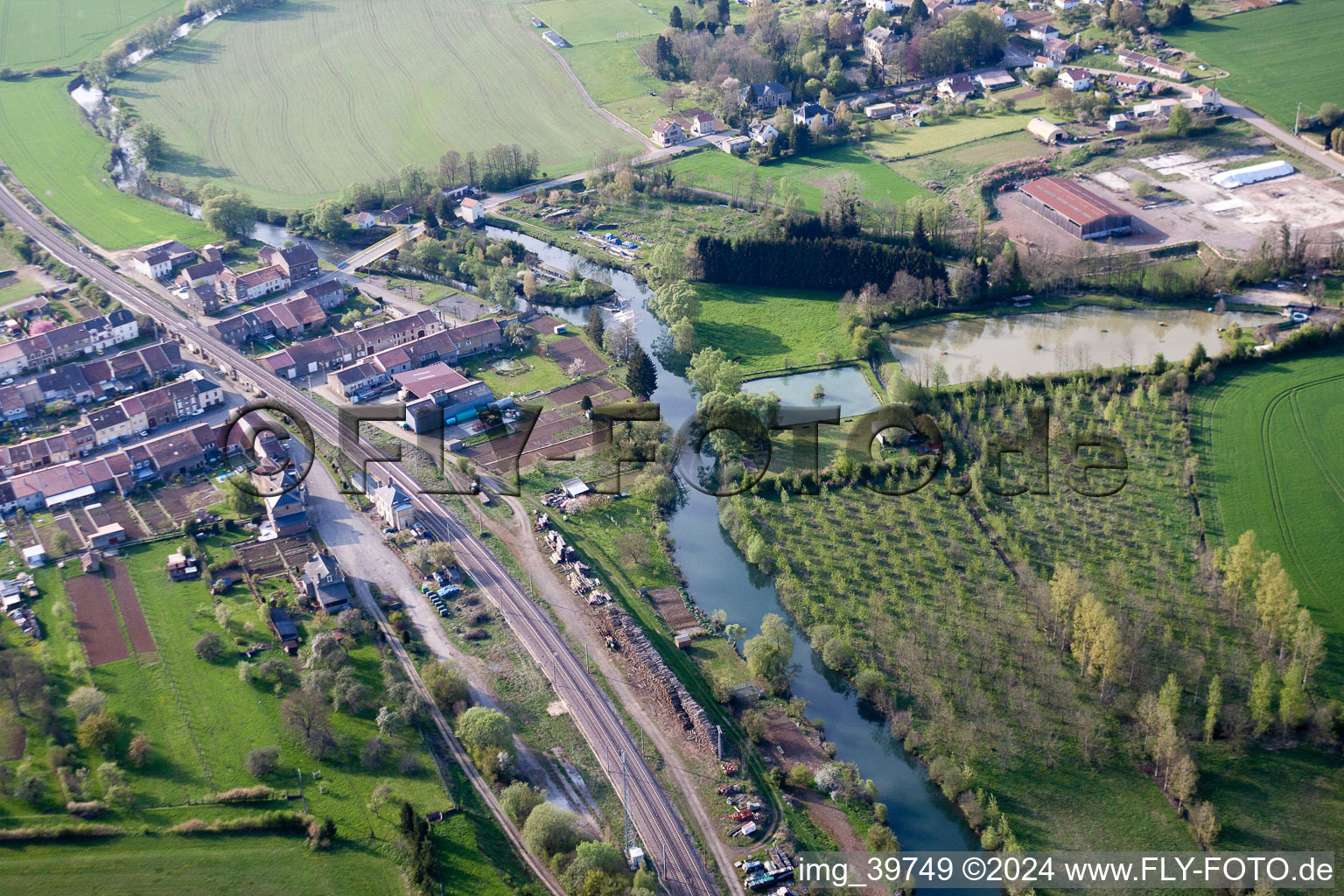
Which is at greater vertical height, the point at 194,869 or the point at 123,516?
the point at 123,516

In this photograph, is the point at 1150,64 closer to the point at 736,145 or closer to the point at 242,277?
the point at 736,145

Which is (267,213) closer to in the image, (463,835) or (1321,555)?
(463,835)

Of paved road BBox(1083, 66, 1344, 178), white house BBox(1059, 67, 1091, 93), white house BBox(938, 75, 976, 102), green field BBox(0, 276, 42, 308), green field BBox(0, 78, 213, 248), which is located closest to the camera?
green field BBox(0, 276, 42, 308)

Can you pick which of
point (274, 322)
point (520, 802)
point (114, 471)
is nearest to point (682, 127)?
point (274, 322)

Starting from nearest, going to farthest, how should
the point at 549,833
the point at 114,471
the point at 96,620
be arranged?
1. the point at 549,833
2. the point at 96,620
3. the point at 114,471

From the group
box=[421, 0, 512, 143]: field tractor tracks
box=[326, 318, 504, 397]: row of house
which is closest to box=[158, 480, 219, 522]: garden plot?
box=[326, 318, 504, 397]: row of house

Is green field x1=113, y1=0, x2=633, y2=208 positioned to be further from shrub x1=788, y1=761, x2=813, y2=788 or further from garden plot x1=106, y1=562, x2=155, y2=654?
shrub x1=788, y1=761, x2=813, y2=788

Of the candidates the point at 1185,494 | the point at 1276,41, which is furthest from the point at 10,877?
the point at 1276,41
